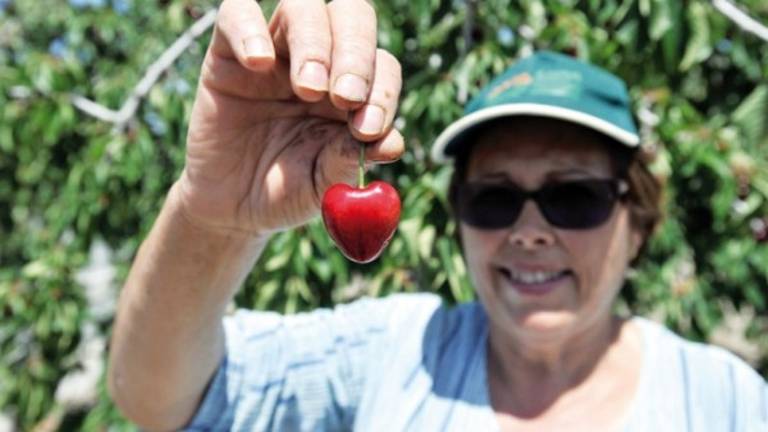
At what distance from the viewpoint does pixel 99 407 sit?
3031 millimetres

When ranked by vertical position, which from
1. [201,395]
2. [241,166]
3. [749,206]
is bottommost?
[749,206]

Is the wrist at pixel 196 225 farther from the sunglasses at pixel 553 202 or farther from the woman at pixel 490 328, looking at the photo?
the sunglasses at pixel 553 202

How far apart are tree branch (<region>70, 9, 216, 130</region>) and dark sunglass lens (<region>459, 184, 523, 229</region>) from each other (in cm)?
101

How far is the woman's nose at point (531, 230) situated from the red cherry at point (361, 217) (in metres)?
0.68

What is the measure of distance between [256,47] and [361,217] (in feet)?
0.69

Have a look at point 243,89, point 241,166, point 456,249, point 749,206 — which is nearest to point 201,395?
point 241,166

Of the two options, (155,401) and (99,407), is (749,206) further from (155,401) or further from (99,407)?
(99,407)

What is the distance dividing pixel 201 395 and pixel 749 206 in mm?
1602

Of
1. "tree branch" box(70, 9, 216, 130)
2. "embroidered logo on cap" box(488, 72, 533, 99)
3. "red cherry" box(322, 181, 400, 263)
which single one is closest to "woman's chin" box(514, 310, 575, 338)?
"embroidered logo on cap" box(488, 72, 533, 99)

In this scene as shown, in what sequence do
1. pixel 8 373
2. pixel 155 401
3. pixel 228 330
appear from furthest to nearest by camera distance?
pixel 8 373 → pixel 228 330 → pixel 155 401

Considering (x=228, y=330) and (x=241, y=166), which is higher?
(x=241, y=166)

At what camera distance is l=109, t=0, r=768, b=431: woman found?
1.50 m

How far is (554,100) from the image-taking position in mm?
1682

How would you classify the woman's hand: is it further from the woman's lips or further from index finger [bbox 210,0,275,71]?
the woman's lips
